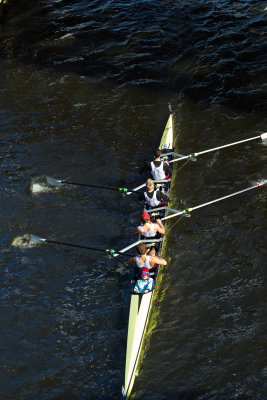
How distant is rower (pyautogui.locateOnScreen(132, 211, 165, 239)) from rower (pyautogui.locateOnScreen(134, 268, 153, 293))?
144 centimetres

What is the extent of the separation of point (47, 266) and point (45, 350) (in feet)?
9.00

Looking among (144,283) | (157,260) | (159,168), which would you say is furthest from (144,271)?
(159,168)

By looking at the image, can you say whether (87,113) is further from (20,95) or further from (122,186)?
(122,186)

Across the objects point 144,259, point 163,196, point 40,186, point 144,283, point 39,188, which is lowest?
point 144,283

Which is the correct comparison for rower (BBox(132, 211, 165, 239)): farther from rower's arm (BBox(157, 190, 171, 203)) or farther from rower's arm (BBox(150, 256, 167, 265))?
rower's arm (BBox(150, 256, 167, 265))

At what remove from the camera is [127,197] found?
51.8 ft

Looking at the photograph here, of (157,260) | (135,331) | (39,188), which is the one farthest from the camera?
(39,188)

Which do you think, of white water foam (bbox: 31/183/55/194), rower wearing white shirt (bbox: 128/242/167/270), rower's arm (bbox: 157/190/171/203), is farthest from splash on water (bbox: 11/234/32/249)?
rower's arm (bbox: 157/190/171/203)

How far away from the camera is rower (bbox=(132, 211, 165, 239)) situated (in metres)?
13.0

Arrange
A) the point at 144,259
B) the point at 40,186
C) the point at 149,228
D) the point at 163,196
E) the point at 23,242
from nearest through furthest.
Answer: the point at 144,259 < the point at 149,228 < the point at 163,196 < the point at 23,242 < the point at 40,186

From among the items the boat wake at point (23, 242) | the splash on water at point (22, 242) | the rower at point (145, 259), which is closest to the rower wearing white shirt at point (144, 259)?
the rower at point (145, 259)

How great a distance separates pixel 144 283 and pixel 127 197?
4.35 m

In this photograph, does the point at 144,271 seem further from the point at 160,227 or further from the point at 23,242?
the point at 23,242

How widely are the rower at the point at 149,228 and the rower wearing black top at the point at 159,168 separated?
6.64 feet
